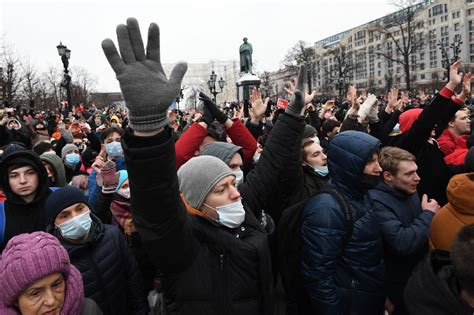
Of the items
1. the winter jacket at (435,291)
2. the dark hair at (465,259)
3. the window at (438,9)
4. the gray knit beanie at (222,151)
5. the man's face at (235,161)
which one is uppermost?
the window at (438,9)

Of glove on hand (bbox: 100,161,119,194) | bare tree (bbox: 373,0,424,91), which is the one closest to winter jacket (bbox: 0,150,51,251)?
glove on hand (bbox: 100,161,119,194)

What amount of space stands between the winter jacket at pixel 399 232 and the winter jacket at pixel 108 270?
1.84m

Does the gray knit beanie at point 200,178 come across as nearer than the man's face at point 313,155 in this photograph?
Yes

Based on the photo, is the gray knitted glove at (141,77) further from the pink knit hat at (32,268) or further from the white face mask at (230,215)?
the pink knit hat at (32,268)

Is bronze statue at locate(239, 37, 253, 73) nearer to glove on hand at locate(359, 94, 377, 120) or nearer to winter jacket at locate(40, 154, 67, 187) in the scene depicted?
glove on hand at locate(359, 94, 377, 120)

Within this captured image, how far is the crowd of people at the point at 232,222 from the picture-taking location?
4.93 ft


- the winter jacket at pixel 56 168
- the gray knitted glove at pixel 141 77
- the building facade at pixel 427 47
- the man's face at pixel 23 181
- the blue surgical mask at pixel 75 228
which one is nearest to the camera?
the gray knitted glove at pixel 141 77

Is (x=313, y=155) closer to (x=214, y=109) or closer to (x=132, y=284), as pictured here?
(x=214, y=109)

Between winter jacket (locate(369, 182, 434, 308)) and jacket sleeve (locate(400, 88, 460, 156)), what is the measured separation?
824 mm

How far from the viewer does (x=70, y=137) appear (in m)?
7.51

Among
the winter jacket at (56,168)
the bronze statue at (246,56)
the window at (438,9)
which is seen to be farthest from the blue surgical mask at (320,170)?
the window at (438,9)

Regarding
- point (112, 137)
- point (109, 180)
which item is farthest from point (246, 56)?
point (109, 180)

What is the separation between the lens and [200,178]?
2.05m

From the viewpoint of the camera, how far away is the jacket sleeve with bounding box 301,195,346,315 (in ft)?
7.77
